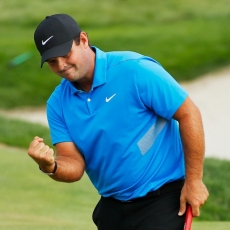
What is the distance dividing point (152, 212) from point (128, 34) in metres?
15.8

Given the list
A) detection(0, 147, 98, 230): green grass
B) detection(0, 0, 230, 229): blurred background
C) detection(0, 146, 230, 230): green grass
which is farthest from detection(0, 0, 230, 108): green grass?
detection(0, 147, 98, 230): green grass

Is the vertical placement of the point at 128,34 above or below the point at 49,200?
below

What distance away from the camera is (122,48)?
18.8 meters

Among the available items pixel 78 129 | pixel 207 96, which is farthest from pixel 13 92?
pixel 78 129

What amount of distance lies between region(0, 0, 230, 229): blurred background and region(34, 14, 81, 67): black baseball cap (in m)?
2.81

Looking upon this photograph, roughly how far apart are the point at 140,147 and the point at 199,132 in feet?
1.17

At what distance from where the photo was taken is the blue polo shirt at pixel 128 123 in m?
4.02

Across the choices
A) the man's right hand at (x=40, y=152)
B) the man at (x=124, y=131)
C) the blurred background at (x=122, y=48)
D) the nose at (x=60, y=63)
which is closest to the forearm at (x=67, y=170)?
the man at (x=124, y=131)

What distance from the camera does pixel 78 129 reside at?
4273 mm

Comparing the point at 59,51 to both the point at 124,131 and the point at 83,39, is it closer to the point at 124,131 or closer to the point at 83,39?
the point at 83,39

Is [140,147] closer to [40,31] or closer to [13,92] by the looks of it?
[40,31]

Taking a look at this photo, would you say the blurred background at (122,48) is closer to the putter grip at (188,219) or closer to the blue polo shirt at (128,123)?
the blue polo shirt at (128,123)

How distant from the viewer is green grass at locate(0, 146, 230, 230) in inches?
269

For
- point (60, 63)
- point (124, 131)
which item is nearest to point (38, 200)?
point (124, 131)
